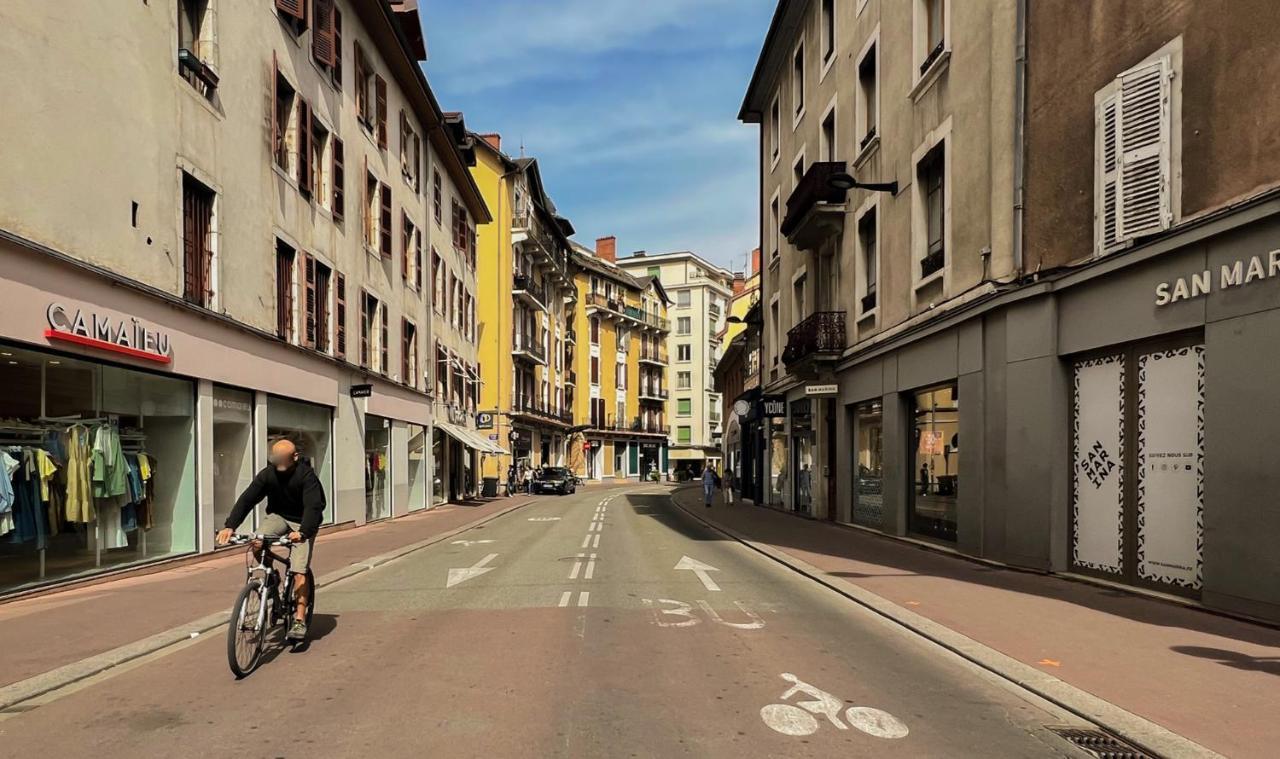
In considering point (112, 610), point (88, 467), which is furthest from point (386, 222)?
point (112, 610)

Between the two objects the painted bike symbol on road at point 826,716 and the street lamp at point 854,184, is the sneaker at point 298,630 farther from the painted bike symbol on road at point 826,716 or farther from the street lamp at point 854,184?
the street lamp at point 854,184

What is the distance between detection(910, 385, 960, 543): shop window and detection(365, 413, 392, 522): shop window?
14702 mm

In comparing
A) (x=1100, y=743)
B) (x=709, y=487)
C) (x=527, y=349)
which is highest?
(x=527, y=349)

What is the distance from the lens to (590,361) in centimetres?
7569

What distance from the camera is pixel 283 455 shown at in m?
7.08

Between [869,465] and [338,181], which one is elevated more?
[338,181]

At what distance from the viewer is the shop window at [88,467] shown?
33.4ft

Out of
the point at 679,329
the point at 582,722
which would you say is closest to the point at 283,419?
the point at 582,722

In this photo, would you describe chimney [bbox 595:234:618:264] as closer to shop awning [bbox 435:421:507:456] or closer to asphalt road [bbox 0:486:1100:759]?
shop awning [bbox 435:421:507:456]

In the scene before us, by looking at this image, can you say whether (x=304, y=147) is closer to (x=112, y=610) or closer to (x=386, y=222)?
(x=386, y=222)

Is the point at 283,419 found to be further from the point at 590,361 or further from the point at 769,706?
the point at 590,361

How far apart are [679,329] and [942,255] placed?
79.8 m

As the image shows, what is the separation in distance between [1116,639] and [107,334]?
12.2m

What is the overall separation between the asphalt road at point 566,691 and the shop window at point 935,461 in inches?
223
